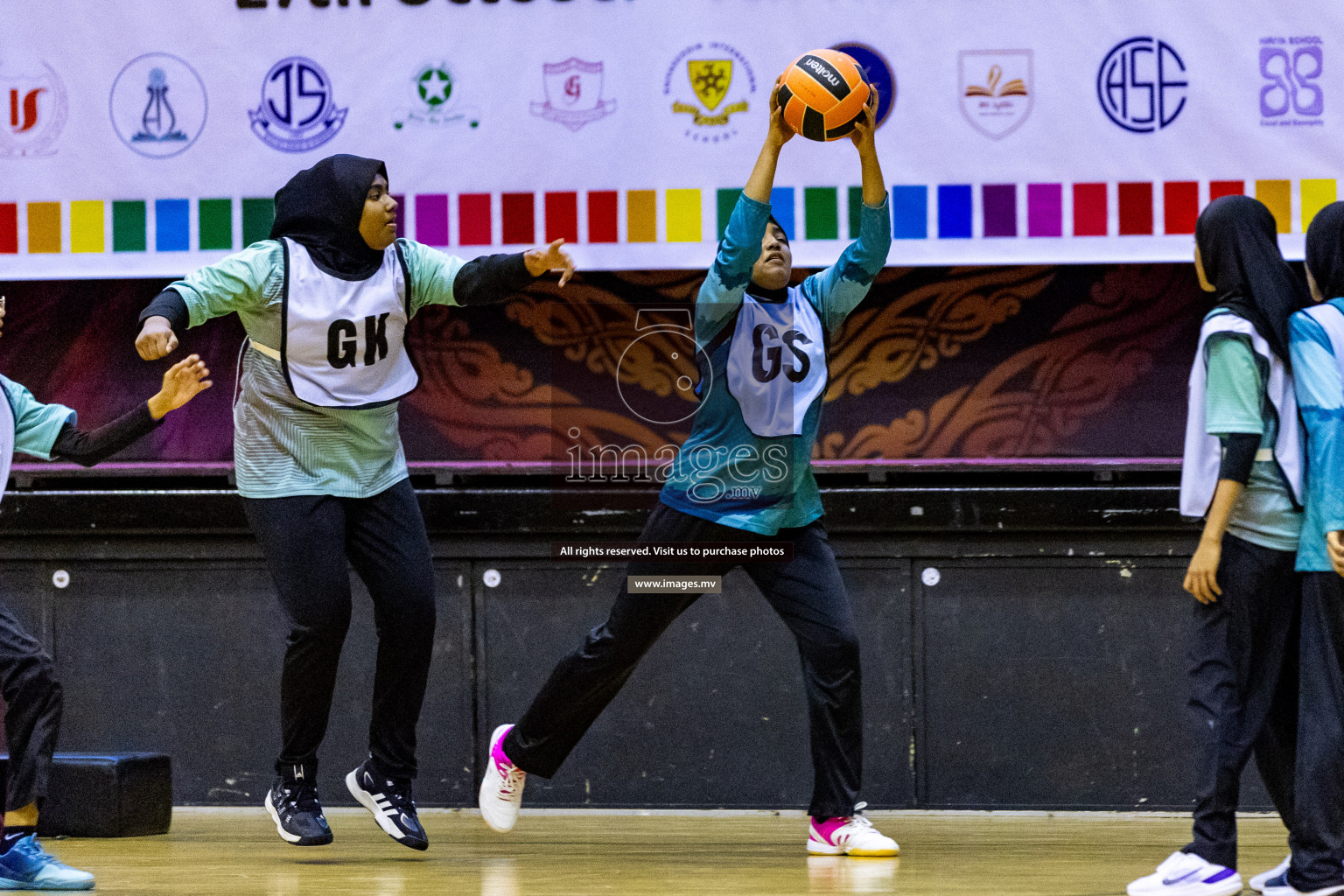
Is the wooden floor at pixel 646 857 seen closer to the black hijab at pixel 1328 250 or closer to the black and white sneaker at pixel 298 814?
the black and white sneaker at pixel 298 814

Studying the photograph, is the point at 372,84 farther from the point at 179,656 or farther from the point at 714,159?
the point at 179,656

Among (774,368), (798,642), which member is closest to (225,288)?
(774,368)

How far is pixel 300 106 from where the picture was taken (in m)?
5.27

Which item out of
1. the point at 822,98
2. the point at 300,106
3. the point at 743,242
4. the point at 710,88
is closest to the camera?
the point at 743,242

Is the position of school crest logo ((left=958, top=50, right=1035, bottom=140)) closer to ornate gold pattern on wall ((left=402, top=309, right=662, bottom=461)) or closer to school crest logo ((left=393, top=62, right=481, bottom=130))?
ornate gold pattern on wall ((left=402, top=309, right=662, bottom=461))

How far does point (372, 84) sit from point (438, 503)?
1.45m

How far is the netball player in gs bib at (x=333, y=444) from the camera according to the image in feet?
13.6

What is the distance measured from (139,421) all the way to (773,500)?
5.60 ft

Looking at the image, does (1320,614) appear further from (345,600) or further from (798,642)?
(345,600)

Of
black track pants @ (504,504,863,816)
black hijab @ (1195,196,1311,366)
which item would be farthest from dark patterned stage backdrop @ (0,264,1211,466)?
black hijab @ (1195,196,1311,366)

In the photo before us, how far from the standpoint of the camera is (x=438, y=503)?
A: 5277 millimetres

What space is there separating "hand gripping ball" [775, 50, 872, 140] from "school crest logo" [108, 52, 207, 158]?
7.42ft

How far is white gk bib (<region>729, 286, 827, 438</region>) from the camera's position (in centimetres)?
423

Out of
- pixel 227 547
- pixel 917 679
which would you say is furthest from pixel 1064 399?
pixel 227 547
